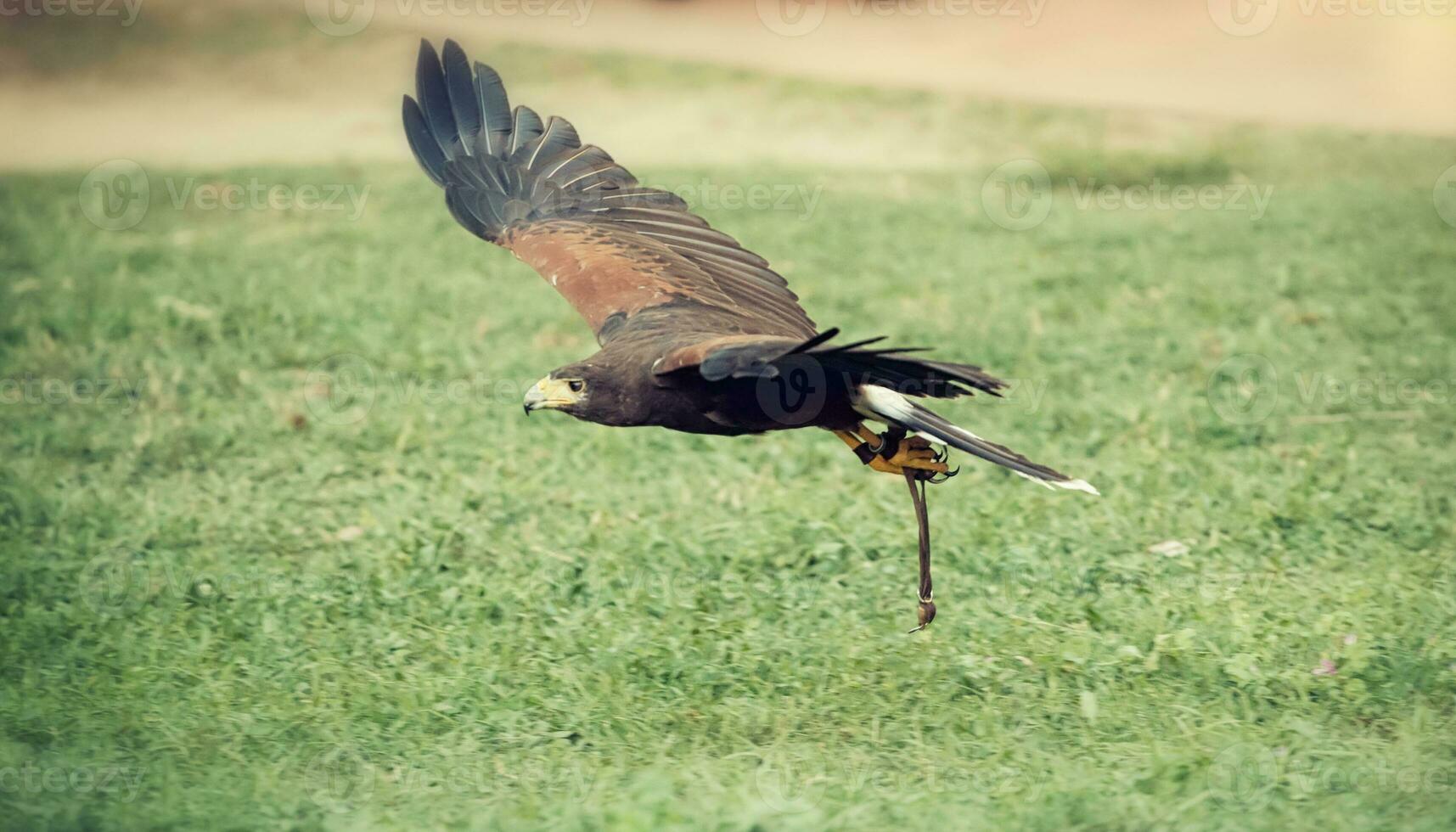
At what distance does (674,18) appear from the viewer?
703 inches

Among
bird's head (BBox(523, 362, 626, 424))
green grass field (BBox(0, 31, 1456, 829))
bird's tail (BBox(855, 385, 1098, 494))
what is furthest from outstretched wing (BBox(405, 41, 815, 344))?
green grass field (BBox(0, 31, 1456, 829))

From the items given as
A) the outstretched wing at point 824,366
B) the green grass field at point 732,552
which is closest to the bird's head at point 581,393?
the outstretched wing at point 824,366

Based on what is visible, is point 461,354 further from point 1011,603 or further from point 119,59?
point 119,59

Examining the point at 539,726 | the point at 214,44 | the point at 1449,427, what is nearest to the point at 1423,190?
the point at 1449,427

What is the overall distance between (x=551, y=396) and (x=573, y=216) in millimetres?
1417

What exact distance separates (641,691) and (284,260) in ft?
19.0

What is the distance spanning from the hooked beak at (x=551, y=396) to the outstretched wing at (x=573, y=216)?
0.56 m

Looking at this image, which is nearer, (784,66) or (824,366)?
(824,366)

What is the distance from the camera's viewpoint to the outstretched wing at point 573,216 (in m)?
5.59

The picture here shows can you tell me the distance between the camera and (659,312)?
5375 millimetres

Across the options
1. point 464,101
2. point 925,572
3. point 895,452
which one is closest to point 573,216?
point 464,101

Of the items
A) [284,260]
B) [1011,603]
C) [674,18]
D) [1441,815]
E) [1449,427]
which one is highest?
[674,18]

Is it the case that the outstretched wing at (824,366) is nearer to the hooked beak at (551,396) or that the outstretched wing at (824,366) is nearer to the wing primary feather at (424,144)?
the hooked beak at (551,396)

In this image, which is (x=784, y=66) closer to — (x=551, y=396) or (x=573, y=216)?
(x=573, y=216)
